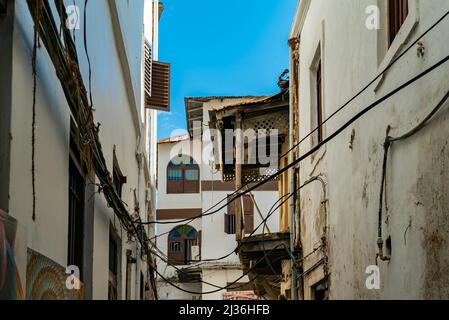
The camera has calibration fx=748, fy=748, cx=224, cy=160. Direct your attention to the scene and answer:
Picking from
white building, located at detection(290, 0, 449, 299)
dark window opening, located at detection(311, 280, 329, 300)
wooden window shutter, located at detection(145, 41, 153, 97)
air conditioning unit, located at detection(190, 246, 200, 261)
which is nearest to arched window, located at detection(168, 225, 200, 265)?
air conditioning unit, located at detection(190, 246, 200, 261)

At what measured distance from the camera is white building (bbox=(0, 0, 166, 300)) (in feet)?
13.7

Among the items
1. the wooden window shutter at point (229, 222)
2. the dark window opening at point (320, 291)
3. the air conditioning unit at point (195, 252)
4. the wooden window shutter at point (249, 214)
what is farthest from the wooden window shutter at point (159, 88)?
the air conditioning unit at point (195, 252)

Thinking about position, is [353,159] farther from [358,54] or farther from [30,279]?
[30,279]

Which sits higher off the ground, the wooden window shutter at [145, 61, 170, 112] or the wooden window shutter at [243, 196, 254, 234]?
the wooden window shutter at [145, 61, 170, 112]

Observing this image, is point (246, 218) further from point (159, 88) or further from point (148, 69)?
point (148, 69)

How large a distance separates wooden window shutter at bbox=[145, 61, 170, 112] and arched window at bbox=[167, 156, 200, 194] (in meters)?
16.1

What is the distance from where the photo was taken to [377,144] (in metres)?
7.33

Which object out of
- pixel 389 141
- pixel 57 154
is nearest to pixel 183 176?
pixel 389 141

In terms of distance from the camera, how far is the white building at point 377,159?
5.42 meters

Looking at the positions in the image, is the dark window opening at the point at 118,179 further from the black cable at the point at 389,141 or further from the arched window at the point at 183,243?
the arched window at the point at 183,243

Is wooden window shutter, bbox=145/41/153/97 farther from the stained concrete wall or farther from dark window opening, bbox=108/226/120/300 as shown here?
dark window opening, bbox=108/226/120/300

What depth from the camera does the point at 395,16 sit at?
721 centimetres

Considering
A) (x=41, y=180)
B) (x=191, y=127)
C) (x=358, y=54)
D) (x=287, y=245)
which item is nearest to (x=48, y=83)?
(x=41, y=180)

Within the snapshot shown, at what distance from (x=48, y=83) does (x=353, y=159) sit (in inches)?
165
